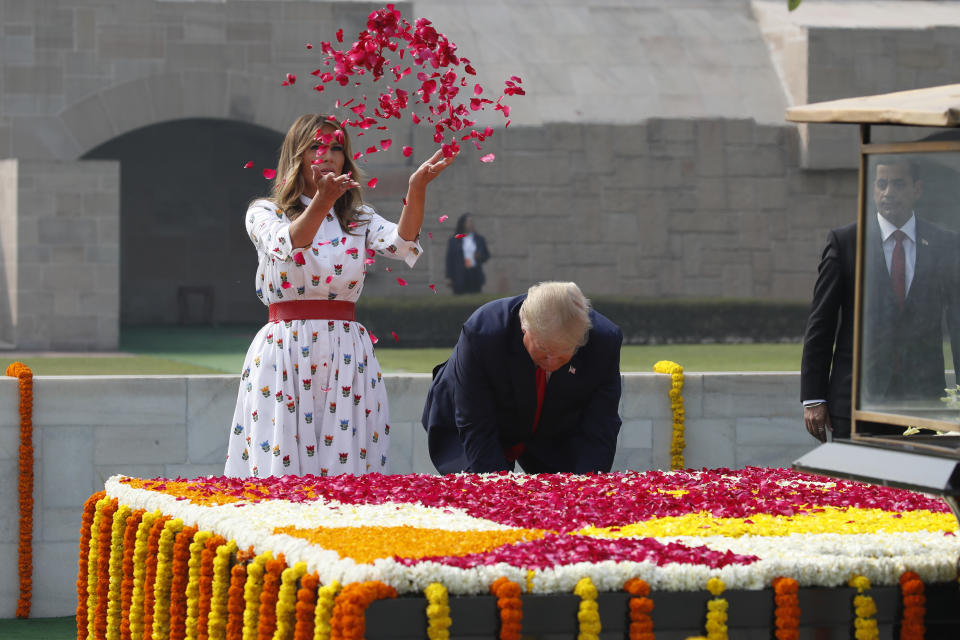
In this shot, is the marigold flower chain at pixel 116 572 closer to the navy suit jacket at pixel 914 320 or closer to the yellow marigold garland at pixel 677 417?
the navy suit jacket at pixel 914 320

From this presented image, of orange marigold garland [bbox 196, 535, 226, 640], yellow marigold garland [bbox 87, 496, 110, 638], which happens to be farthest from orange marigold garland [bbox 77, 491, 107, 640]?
orange marigold garland [bbox 196, 535, 226, 640]

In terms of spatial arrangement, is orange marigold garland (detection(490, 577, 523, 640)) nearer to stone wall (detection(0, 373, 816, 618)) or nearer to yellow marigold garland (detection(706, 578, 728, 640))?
yellow marigold garland (detection(706, 578, 728, 640))

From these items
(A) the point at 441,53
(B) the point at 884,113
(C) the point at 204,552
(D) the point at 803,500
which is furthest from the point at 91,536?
(B) the point at 884,113

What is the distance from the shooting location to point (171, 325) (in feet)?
75.9

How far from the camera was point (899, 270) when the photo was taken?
3.11m

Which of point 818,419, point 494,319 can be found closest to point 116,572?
point 494,319

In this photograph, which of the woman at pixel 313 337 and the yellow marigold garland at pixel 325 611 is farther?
the woman at pixel 313 337

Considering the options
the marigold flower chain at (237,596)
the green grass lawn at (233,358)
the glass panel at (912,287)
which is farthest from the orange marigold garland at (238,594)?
the green grass lawn at (233,358)

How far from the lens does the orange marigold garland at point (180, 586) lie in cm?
366

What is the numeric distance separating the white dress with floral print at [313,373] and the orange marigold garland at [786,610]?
2152 mm

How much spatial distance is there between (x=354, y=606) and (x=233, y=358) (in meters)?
12.6

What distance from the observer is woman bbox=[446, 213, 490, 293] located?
17.5m

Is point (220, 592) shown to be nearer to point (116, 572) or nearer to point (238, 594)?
point (238, 594)

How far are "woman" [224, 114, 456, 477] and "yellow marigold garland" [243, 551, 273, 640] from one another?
168 cm
